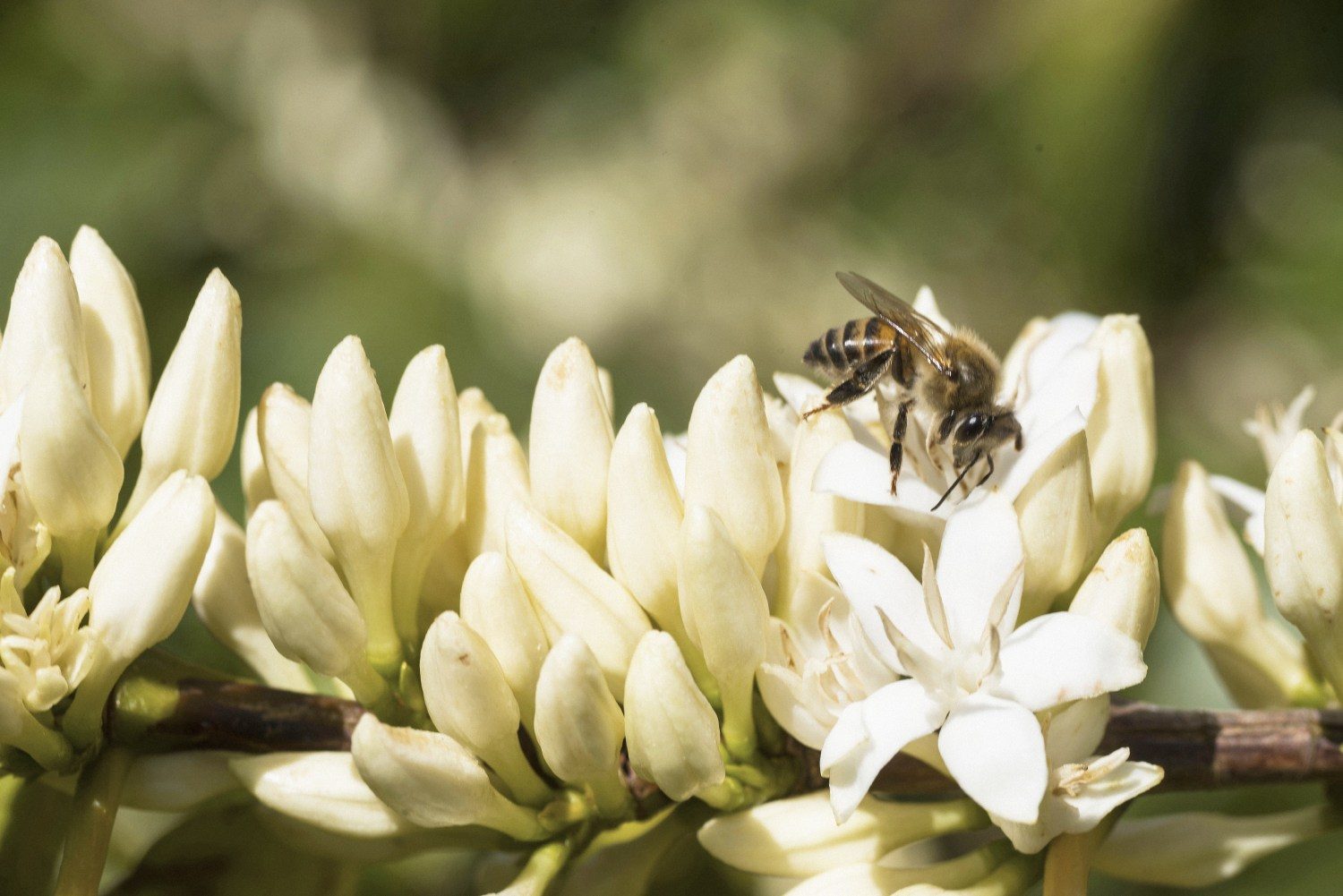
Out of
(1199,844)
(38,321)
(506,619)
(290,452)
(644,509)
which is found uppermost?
(38,321)

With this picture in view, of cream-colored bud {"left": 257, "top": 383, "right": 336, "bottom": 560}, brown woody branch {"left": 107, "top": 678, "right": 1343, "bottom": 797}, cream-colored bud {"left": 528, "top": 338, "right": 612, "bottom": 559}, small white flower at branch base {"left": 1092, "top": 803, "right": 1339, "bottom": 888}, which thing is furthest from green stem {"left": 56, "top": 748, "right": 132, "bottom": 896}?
small white flower at branch base {"left": 1092, "top": 803, "right": 1339, "bottom": 888}

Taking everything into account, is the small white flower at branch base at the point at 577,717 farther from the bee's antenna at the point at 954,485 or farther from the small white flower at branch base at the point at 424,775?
the bee's antenna at the point at 954,485

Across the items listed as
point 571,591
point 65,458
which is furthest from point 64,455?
point 571,591

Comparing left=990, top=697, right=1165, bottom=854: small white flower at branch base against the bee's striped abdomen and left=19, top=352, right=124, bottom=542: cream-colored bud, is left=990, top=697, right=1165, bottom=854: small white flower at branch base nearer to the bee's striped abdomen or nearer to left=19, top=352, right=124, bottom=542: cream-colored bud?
the bee's striped abdomen

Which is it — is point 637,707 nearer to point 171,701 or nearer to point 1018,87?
point 171,701

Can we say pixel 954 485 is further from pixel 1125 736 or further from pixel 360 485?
pixel 360 485
